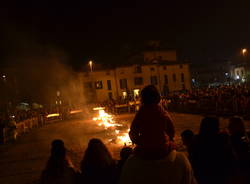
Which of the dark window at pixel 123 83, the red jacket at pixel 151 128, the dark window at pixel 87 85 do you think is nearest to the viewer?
the red jacket at pixel 151 128

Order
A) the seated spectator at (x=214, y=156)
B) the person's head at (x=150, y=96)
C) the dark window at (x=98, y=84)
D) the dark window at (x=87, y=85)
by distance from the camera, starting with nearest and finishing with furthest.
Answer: the person's head at (x=150, y=96)
the seated spectator at (x=214, y=156)
the dark window at (x=87, y=85)
the dark window at (x=98, y=84)

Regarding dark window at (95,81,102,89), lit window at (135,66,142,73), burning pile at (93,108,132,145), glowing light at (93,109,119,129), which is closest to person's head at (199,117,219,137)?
burning pile at (93,108,132,145)

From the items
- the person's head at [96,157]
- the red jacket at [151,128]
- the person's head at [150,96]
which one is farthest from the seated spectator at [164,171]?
the person's head at [96,157]

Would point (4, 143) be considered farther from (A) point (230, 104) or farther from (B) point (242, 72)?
(B) point (242, 72)

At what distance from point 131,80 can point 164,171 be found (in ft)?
192

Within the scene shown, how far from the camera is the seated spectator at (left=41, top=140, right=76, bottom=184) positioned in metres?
4.29

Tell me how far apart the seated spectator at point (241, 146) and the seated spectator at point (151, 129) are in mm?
2220

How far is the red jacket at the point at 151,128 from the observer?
107 inches

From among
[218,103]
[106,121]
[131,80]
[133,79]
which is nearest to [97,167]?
[218,103]

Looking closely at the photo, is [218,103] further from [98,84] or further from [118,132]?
[98,84]

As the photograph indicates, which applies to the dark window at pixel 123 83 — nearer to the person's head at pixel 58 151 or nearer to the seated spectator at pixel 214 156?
the person's head at pixel 58 151

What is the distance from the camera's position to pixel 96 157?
170 inches

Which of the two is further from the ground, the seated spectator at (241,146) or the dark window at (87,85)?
the dark window at (87,85)

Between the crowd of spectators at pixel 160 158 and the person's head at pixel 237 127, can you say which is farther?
the person's head at pixel 237 127
